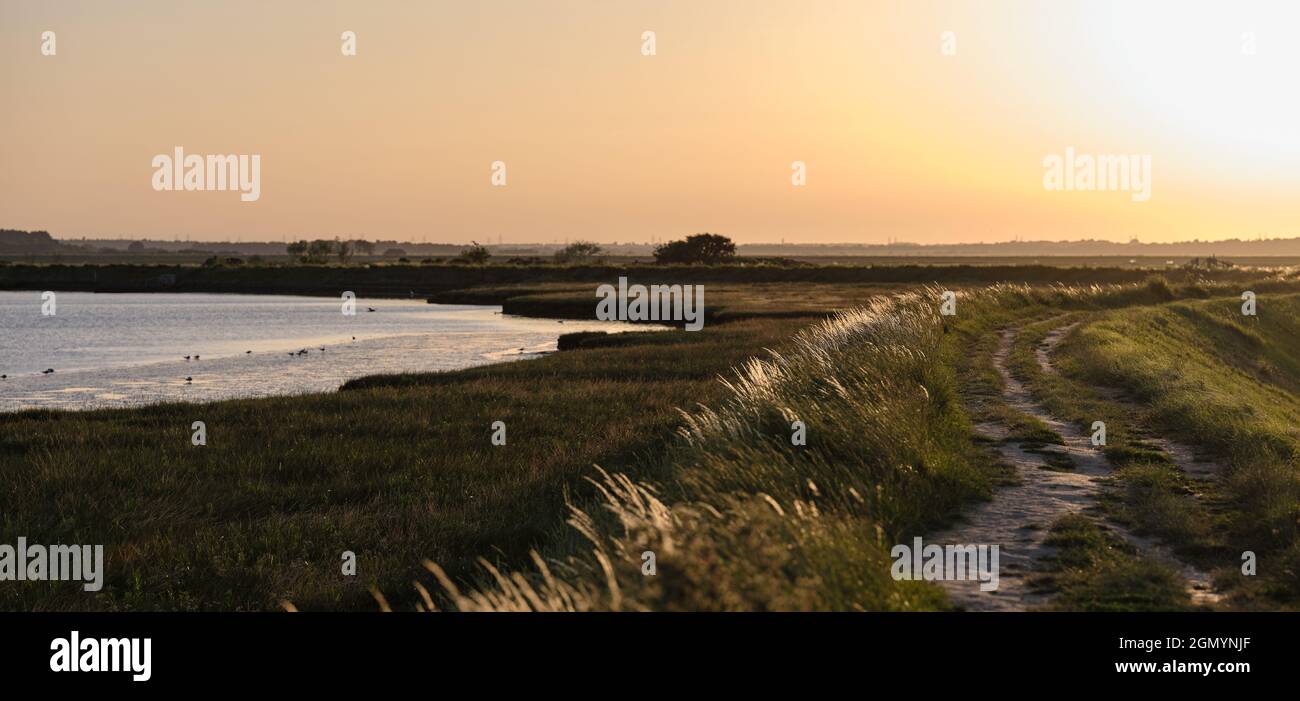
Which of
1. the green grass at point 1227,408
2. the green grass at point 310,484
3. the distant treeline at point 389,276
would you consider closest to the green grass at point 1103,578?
the green grass at point 1227,408

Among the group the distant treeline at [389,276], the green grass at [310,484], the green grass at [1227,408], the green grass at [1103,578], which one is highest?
the distant treeline at [389,276]

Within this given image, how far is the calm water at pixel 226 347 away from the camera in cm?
3631

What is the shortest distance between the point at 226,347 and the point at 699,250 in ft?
371

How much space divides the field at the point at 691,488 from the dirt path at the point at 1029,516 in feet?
Result: 0.22

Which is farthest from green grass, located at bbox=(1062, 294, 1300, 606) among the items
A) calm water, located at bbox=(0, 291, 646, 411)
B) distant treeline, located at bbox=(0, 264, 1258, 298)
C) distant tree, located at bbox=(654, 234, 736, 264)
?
distant tree, located at bbox=(654, 234, 736, 264)

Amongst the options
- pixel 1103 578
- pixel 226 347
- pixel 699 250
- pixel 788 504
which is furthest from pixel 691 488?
pixel 699 250

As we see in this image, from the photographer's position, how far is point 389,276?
136625mm

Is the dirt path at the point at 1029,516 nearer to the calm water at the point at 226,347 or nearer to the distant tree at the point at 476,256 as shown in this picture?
the calm water at the point at 226,347

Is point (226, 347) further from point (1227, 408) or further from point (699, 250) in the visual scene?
point (699, 250)

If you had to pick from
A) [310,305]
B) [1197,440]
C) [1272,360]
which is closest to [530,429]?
[1197,440]
